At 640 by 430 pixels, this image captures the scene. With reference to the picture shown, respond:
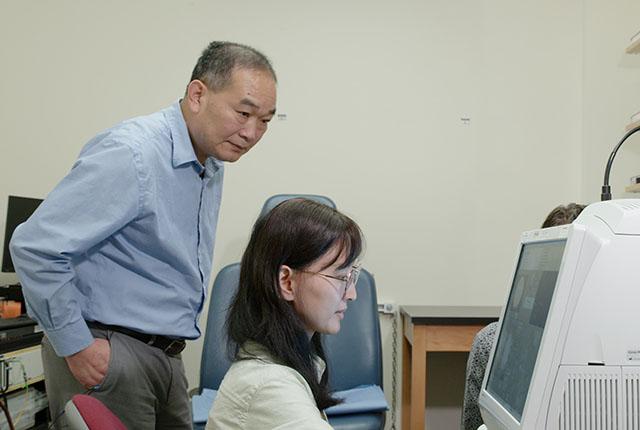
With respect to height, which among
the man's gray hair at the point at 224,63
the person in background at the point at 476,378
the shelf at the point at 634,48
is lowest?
the person in background at the point at 476,378

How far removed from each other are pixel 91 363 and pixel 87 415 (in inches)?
22.3

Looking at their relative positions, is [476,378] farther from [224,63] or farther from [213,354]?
[213,354]

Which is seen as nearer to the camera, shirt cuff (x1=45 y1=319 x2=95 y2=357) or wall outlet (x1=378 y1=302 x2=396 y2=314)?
shirt cuff (x1=45 y1=319 x2=95 y2=357)

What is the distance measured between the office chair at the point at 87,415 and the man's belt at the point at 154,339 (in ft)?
1.89

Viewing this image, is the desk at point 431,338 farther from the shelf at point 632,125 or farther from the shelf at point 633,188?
the shelf at point 632,125

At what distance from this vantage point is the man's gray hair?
1442 mm

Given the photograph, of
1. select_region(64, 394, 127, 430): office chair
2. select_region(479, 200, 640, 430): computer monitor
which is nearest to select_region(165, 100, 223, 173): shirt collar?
select_region(64, 394, 127, 430): office chair

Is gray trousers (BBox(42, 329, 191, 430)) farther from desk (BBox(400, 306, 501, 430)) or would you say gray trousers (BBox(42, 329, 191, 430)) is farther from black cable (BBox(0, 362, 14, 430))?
desk (BBox(400, 306, 501, 430))

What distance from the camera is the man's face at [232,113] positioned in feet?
4.70

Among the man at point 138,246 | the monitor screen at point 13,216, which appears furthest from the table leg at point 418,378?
the monitor screen at point 13,216

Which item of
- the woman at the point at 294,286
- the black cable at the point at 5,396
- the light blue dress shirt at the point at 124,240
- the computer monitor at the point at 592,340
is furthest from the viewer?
the black cable at the point at 5,396

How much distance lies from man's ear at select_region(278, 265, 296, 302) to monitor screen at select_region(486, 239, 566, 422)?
349 millimetres

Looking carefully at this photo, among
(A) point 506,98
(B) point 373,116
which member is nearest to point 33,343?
(B) point 373,116

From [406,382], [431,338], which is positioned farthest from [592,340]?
[406,382]
